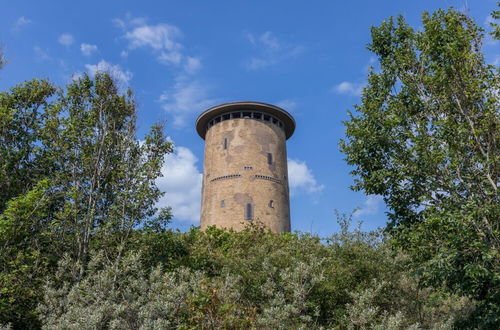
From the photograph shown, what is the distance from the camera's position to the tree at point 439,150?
372 inches

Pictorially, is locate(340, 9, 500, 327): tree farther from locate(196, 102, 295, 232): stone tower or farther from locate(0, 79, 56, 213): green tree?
locate(196, 102, 295, 232): stone tower

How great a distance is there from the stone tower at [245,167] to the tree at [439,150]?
19.3 m

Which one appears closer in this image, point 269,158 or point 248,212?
point 248,212

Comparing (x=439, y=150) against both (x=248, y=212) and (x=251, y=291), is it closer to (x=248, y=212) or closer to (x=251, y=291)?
(x=251, y=291)

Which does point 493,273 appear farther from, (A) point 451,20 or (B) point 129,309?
(B) point 129,309

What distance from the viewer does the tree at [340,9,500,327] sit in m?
9.44

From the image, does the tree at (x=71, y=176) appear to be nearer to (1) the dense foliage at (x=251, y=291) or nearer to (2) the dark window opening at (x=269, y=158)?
(1) the dense foliage at (x=251, y=291)

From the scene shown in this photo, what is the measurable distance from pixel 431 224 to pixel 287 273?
355cm

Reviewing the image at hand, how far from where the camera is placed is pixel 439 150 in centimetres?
1021

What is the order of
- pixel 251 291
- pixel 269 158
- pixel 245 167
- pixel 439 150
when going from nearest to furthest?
pixel 439 150, pixel 251 291, pixel 245 167, pixel 269 158

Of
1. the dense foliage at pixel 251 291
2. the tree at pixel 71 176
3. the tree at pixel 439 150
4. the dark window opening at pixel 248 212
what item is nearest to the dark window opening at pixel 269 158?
the dark window opening at pixel 248 212

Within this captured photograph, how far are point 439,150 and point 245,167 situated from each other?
22416 millimetres

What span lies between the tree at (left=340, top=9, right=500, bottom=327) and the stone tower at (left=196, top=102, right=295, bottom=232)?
19.3 meters

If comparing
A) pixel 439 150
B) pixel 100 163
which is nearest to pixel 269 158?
pixel 100 163
